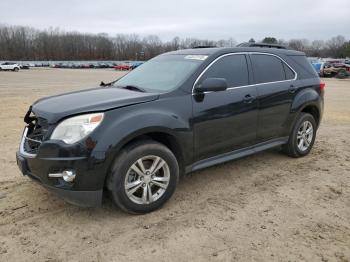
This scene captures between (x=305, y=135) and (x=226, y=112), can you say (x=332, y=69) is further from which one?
(x=226, y=112)

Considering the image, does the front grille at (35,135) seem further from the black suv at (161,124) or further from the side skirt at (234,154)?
the side skirt at (234,154)

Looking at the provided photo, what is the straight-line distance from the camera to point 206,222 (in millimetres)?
3617

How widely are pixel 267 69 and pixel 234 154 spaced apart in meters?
1.42

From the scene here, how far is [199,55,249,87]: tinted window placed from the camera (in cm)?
442

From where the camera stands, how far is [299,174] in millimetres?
5016

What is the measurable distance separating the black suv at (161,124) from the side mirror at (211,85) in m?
0.01

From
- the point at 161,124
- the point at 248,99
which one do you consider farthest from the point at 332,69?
the point at 161,124

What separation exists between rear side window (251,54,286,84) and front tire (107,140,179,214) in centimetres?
196

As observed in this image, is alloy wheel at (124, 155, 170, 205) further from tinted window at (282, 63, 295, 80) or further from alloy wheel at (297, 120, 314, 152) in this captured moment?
alloy wheel at (297, 120, 314, 152)

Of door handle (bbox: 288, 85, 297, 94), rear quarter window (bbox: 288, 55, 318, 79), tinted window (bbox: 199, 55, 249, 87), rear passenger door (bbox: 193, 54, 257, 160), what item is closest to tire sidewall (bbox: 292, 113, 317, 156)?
door handle (bbox: 288, 85, 297, 94)

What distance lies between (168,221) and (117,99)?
1.41 meters

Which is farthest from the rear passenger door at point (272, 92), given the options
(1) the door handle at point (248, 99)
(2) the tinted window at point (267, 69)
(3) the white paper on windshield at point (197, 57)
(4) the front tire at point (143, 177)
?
(4) the front tire at point (143, 177)

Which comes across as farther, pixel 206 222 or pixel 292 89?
pixel 292 89

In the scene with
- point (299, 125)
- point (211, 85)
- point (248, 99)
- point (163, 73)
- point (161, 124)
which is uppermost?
point (163, 73)
